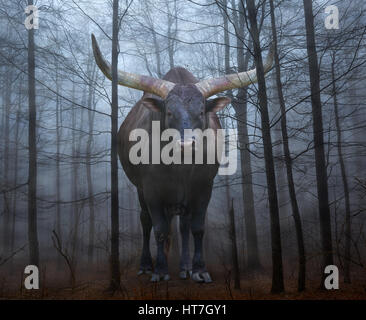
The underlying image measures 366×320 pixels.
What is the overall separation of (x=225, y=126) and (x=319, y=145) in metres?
→ 2.64

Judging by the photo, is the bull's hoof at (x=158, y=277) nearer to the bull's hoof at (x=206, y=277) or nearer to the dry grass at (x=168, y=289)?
the dry grass at (x=168, y=289)

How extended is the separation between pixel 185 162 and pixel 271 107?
8.63 ft

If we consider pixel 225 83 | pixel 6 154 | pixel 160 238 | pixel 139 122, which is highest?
pixel 225 83

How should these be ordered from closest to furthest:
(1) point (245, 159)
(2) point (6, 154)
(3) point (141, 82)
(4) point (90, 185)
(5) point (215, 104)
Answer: (5) point (215, 104) → (3) point (141, 82) → (1) point (245, 159) → (2) point (6, 154) → (4) point (90, 185)

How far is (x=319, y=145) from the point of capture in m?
3.67

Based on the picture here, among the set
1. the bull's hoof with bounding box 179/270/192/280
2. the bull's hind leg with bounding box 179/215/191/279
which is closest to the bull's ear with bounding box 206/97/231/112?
the bull's hind leg with bounding box 179/215/191/279

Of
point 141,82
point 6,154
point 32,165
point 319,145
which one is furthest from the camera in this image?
point 6,154

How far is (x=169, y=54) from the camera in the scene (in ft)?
17.1

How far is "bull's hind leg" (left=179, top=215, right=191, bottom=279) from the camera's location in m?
3.99

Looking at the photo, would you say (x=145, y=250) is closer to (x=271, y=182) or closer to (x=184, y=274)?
(x=184, y=274)

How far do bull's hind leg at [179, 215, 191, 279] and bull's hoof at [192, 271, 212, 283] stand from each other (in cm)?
20

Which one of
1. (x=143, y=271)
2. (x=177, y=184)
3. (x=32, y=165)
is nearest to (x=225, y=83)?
(x=177, y=184)

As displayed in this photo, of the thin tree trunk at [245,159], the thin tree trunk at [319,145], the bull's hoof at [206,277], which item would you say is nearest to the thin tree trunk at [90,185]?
the bull's hoof at [206,277]

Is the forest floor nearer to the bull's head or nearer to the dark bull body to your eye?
the dark bull body
